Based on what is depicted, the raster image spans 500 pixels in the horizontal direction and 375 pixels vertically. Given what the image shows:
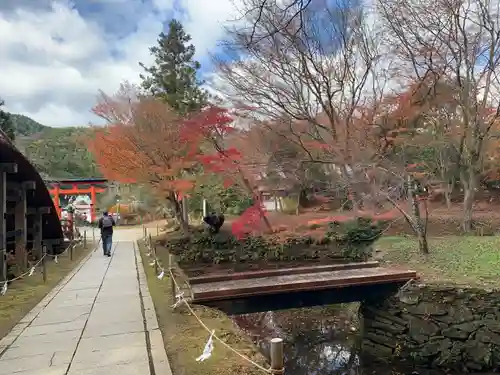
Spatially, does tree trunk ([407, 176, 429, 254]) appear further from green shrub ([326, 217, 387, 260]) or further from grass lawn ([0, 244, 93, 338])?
grass lawn ([0, 244, 93, 338])

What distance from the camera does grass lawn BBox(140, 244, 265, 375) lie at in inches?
183

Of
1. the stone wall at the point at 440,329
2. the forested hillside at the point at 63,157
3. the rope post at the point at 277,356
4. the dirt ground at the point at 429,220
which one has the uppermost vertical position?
the forested hillside at the point at 63,157

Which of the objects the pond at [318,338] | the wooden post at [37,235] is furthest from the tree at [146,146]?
the pond at [318,338]

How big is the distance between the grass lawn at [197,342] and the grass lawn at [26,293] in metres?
2.34

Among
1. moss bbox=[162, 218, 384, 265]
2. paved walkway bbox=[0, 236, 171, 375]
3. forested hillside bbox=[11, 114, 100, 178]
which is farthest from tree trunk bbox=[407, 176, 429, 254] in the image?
forested hillside bbox=[11, 114, 100, 178]

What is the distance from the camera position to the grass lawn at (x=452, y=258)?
1006cm

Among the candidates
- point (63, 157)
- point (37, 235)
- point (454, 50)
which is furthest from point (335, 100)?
point (63, 157)

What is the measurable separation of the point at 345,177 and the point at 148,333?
1214 cm

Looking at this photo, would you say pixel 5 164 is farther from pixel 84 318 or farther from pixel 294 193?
pixel 294 193

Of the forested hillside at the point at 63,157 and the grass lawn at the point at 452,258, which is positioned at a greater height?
the forested hillside at the point at 63,157

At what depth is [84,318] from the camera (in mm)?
6883

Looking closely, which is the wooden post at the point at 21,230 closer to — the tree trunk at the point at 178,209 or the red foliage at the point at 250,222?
the tree trunk at the point at 178,209

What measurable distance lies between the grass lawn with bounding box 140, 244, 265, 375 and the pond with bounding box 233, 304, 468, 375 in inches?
130

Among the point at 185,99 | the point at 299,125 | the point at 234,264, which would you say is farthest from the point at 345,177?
the point at 185,99
